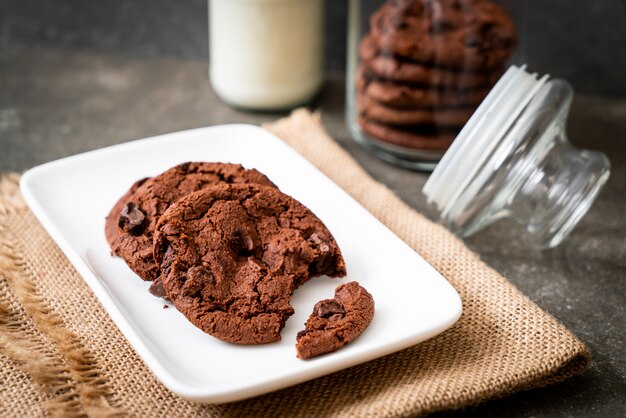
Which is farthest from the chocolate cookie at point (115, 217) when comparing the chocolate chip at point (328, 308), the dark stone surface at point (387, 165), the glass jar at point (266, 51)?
the glass jar at point (266, 51)

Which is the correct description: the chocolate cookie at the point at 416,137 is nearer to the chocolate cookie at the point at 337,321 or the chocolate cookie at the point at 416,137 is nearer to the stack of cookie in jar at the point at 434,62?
the stack of cookie in jar at the point at 434,62

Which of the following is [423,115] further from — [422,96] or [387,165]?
[387,165]

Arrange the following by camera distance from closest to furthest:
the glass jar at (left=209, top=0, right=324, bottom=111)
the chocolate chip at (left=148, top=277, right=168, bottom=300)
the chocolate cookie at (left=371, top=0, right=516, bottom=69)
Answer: the chocolate chip at (left=148, top=277, right=168, bottom=300) < the chocolate cookie at (left=371, top=0, right=516, bottom=69) < the glass jar at (left=209, top=0, right=324, bottom=111)

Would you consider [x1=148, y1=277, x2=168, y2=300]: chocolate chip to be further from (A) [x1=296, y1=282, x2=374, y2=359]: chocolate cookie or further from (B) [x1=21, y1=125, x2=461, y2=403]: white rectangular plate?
(A) [x1=296, y1=282, x2=374, y2=359]: chocolate cookie

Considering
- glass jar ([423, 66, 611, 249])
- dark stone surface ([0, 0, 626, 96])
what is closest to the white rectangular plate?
glass jar ([423, 66, 611, 249])

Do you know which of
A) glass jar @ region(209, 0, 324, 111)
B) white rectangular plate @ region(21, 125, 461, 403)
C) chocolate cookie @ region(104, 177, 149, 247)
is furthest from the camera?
glass jar @ region(209, 0, 324, 111)

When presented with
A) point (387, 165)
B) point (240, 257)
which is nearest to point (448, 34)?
point (387, 165)

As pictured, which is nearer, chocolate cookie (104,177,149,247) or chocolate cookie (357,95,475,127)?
chocolate cookie (104,177,149,247)
